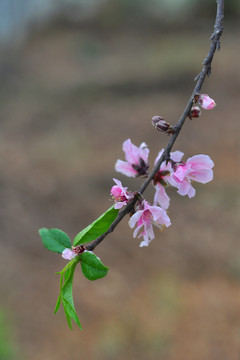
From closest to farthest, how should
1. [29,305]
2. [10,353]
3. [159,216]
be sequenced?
[159,216] < [10,353] < [29,305]

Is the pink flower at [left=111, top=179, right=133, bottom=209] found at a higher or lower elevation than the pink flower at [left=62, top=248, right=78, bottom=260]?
higher

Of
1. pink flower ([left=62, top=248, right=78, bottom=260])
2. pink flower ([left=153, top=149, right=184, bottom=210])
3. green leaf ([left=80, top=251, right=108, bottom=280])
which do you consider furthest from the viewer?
pink flower ([left=153, top=149, right=184, bottom=210])

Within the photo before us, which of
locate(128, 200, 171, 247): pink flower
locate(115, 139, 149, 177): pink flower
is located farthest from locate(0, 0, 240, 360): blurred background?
locate(128, 200, 171, 247): pink flower

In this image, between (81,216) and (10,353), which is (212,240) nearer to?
(81,216)

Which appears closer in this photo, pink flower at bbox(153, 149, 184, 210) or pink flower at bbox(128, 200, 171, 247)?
pink flower at bbox(128, 200, 171, 247)

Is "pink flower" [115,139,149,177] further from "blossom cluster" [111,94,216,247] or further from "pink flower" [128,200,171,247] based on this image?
"pink flower" [128,200,171,247]

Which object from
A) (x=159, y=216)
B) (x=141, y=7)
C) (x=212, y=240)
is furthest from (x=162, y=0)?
(x=159, y=216)

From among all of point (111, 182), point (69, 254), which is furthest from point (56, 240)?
point (111, 182)

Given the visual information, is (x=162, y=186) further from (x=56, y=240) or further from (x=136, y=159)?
(x=56, y=240)
